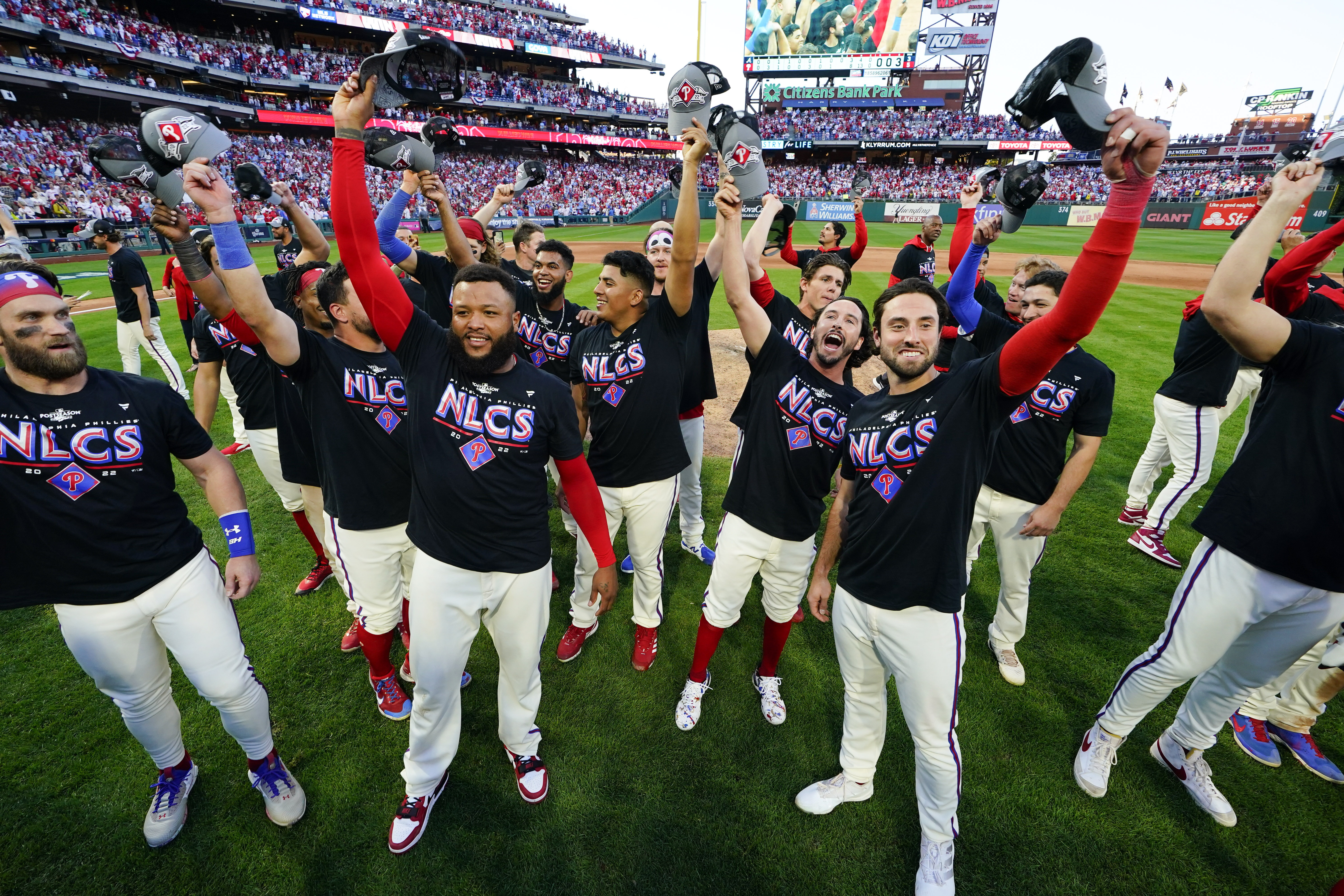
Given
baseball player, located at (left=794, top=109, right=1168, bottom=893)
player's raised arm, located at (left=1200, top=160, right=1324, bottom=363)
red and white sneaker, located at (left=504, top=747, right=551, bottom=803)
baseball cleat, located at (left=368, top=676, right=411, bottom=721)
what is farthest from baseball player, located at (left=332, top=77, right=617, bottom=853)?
player's raised arm, located at (left=1200, top=160, right=1324, bottom=363)

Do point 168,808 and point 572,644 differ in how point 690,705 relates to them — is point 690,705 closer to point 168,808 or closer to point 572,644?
point 572,644

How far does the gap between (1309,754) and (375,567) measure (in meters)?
6.15

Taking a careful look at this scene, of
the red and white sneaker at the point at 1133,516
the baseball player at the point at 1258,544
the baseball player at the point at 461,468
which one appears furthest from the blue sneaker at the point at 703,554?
the red and white sneaker at the point at 1133,516

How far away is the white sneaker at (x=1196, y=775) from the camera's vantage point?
3.32 m

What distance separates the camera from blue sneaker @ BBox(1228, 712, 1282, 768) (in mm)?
3697

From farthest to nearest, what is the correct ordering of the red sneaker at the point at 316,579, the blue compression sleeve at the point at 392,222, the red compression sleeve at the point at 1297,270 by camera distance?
the red sneaker at the point at 316,579, the blue compression sleeve at the point at 392,222, the red compression sleeve at the point at 1297,270

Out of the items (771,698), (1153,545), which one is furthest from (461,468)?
(1153,545)

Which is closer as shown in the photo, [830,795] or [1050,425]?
[830,795]

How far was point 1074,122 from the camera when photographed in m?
2.07

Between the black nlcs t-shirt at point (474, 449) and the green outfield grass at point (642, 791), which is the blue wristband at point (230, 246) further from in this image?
the green outfield grass at point (642, 791)

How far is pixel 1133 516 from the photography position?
6395 millimetres

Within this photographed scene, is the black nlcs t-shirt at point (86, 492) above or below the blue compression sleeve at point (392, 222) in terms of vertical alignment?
below

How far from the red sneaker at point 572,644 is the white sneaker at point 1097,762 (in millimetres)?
3434

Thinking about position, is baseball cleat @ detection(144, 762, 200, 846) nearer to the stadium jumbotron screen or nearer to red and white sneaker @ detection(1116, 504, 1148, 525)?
red and white sneaker @ detection(1116, 504, 1148, 525)
